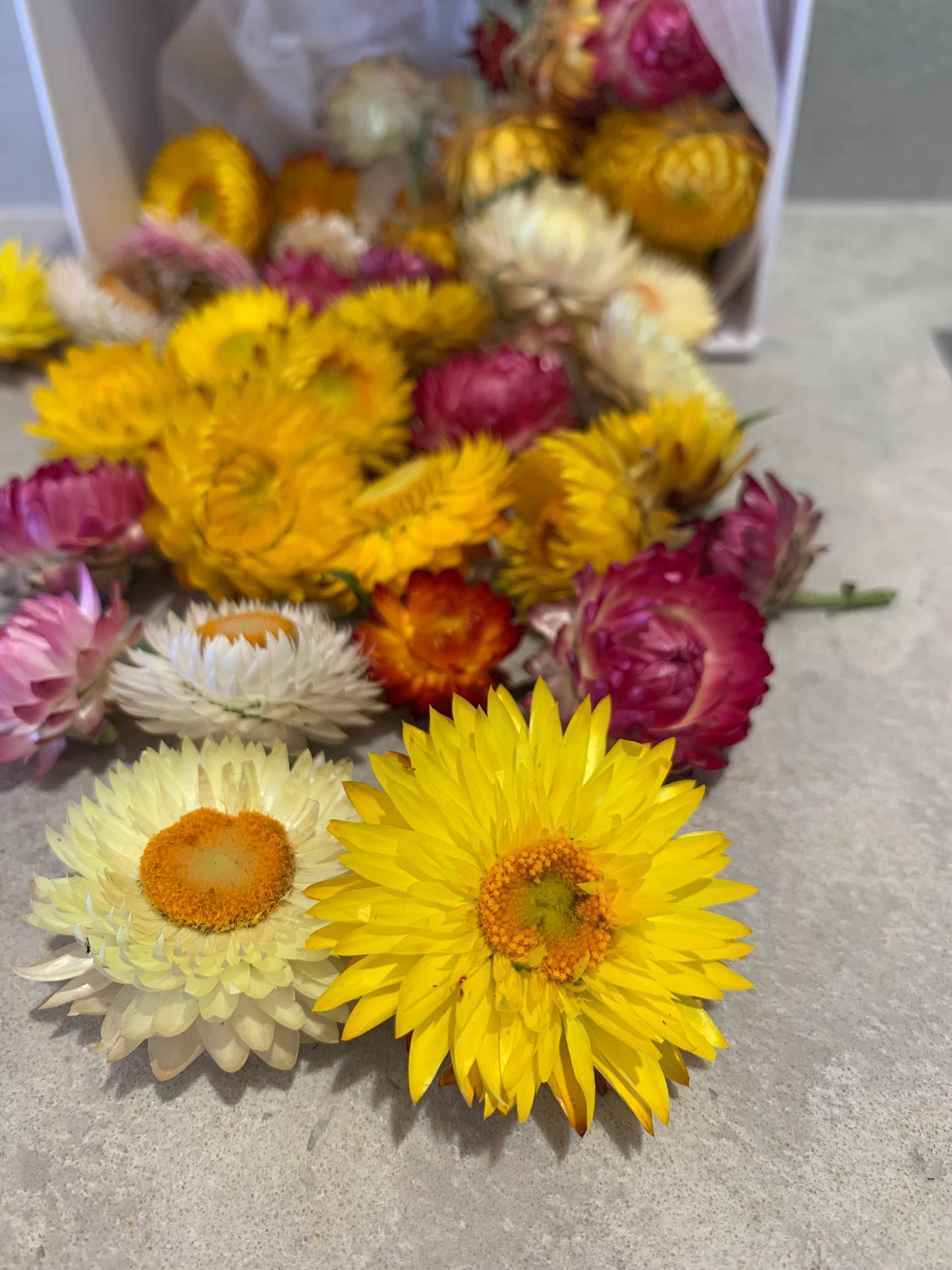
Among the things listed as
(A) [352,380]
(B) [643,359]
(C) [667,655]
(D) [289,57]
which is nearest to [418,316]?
(A) [352,380]

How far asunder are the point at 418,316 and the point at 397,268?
0.48ft

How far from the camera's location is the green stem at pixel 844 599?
733 mm

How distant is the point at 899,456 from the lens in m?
0.90

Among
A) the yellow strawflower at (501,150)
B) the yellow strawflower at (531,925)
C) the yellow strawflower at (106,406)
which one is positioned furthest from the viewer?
the yellow strawflower at (501,150)

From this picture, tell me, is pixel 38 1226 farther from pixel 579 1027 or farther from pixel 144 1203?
pixel 579 1027

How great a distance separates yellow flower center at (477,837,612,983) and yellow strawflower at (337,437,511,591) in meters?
0.25

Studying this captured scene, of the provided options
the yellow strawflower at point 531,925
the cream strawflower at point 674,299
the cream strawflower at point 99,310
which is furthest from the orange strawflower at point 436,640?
the cream strawflower at point 99,310

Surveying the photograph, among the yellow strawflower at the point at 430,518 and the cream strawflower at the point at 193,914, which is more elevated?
the yellow strawflower at the point at 430,518

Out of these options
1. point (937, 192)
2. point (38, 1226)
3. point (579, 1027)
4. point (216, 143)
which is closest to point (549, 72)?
point (216, 143)

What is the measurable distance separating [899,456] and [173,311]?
789mm

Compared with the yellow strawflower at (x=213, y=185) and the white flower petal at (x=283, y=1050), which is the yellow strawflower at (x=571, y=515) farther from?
the yellow strawflower at (x=213, y=185)

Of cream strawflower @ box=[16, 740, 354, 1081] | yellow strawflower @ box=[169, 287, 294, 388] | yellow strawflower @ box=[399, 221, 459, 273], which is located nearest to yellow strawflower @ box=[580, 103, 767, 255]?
yellow strawflower @ box=[399, 221, 459, 273]

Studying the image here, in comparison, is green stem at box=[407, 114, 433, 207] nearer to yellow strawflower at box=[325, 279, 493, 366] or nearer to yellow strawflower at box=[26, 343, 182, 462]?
yellow strawflower at box=[325, 279, 493, 366]

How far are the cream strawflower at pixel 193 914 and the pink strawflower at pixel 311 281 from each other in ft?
1.79
